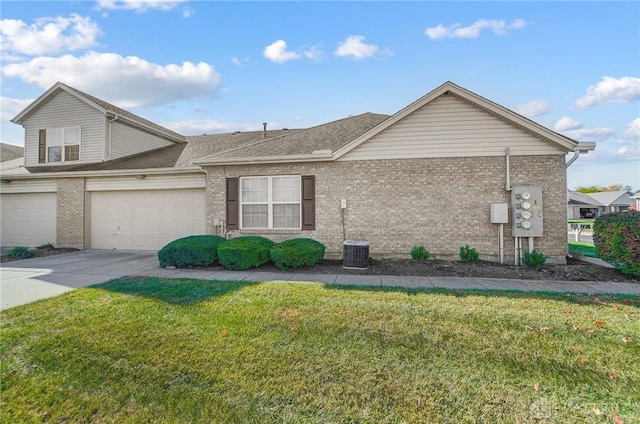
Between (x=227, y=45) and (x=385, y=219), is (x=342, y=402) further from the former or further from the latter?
(x=227, y=45)

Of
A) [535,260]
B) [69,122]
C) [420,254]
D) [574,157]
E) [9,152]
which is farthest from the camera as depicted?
[9,152]

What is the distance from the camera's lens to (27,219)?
39.6ft

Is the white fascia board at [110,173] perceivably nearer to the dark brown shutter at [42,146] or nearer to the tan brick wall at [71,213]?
the tan brick wall at [71,213]

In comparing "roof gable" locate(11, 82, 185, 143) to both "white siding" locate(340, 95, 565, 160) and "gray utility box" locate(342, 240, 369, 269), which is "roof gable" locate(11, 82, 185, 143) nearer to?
"white siding" locate(340, 95, 565, 160)

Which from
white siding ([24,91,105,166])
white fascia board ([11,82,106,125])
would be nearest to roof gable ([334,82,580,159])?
white siding ([24,91,105,166])

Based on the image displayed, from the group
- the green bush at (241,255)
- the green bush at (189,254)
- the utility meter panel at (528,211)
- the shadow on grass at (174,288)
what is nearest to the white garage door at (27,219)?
the green bush at (189,254)

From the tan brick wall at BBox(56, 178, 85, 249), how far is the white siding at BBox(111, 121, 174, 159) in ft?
7.09

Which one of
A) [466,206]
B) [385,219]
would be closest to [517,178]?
[466,206]

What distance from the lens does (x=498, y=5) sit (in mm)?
8055

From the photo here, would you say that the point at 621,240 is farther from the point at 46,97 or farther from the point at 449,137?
the point at 46,97

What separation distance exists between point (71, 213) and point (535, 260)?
645 inches

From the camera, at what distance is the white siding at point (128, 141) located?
13.2 meters

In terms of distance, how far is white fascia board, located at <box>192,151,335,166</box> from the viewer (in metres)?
8.84

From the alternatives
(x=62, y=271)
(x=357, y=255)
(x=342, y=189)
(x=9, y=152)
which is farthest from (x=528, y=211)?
(x=9, y=152)
